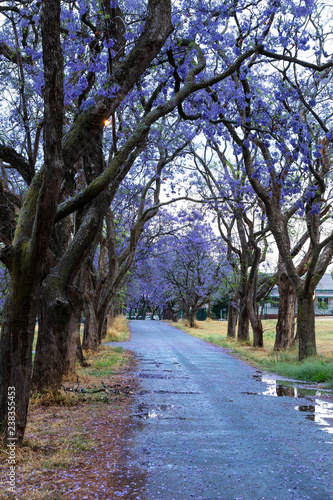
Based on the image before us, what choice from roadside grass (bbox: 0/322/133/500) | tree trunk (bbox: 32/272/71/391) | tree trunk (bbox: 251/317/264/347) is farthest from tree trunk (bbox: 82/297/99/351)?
tree trunk (bbox: 32/272/71/391)

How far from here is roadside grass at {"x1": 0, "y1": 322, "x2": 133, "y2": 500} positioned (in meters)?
4.08

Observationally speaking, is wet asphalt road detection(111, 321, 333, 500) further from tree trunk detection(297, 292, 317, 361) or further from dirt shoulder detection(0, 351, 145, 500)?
tree trunk detection(297, 292, 317, 361)

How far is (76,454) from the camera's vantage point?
4.71 metres

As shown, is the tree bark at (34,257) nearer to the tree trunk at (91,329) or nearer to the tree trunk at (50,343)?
the tree trunk at (50,343)

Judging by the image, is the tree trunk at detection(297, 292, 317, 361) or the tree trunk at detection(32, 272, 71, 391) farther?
the tree trunk at detection(297, 292, 317, 361)

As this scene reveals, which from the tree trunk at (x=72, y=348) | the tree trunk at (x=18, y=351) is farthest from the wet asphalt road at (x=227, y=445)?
the tree trunk at (x=72, y=348)

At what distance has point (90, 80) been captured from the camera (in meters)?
9.09

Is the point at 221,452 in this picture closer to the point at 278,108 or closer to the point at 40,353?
the point at 40,353

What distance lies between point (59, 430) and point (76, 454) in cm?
104

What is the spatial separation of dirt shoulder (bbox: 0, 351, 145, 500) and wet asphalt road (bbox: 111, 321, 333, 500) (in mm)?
180

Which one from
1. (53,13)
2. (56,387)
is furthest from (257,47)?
(56,387)

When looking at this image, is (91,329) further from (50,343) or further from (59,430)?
(59,430)

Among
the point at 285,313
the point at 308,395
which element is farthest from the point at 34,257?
the point at 285,313

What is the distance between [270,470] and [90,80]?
749 centimetres
